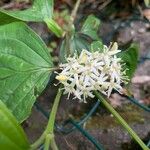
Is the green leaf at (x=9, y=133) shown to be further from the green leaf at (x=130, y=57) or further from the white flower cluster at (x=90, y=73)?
the green leaf at (x=130, y=57)

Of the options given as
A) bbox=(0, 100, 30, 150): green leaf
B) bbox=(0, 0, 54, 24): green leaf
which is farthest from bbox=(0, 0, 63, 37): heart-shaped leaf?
bbox=(0, 100, 30, 150): green leaf

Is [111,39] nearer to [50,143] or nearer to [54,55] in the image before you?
[54,55]

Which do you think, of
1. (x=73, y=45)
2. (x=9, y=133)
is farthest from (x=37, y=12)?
(x=9, y=133)

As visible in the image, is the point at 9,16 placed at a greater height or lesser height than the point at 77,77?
greater

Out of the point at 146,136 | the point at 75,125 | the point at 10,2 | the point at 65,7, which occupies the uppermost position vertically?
the point at 10,2

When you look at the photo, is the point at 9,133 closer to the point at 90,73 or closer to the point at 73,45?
the point at 90,73

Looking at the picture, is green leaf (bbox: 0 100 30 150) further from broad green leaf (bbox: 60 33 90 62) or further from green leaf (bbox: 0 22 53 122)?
broad green leaf (bbox: 60 33 90 62)

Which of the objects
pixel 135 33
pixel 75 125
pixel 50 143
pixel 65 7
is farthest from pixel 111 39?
pixel 50 143

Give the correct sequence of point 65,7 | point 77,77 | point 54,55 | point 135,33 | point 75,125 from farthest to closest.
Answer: point 65,7 < point 135,33 < point 54,55 < point 75,125 < point 77,77
